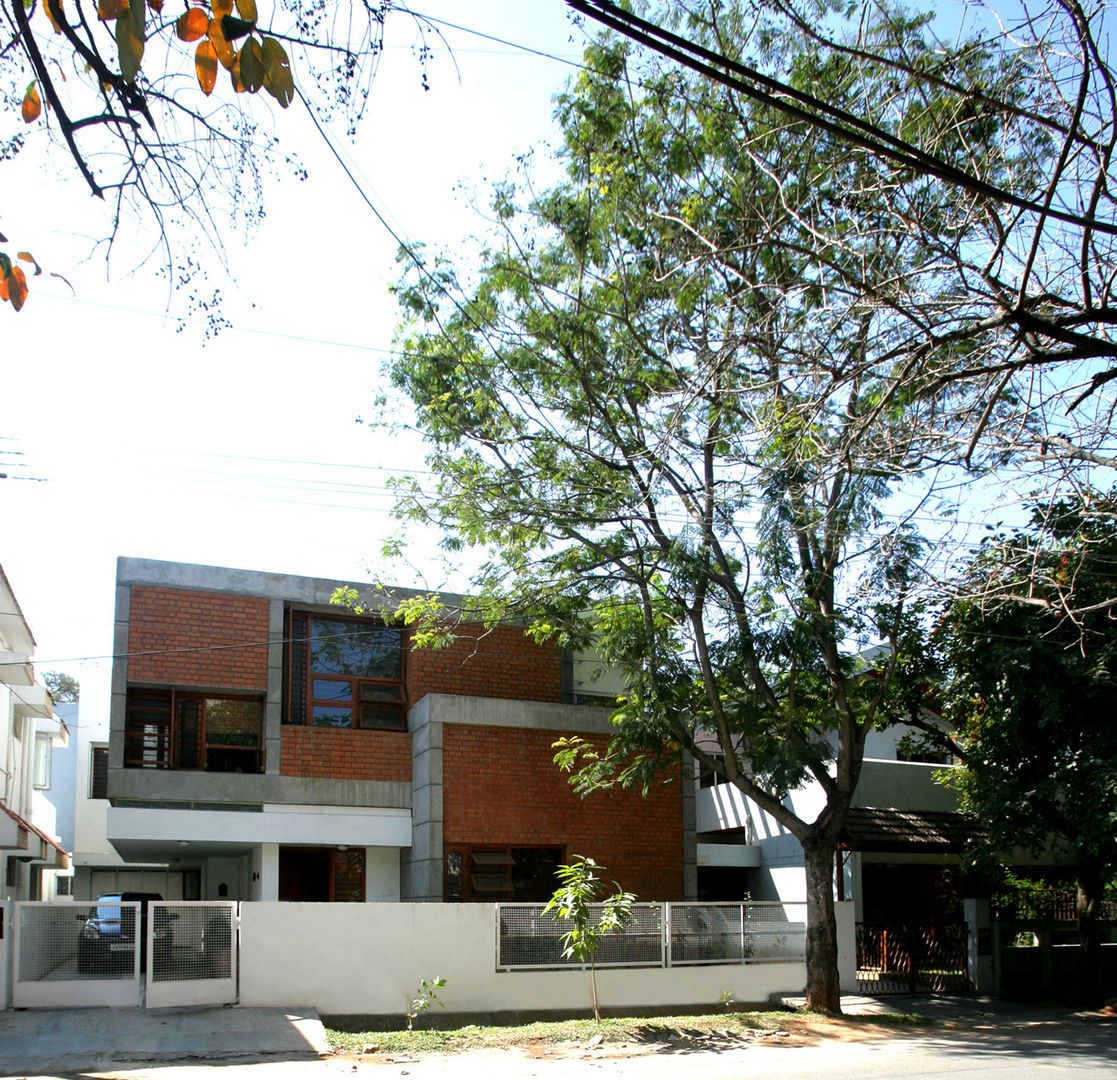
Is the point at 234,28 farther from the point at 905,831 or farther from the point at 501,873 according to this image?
the point at 905,831

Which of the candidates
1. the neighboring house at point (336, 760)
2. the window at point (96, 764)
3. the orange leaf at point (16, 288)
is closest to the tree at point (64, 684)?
the window at point (96, 764)

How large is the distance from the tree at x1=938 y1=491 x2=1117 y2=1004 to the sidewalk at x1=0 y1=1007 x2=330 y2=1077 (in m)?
10.8

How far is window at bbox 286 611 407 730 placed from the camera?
19.6m

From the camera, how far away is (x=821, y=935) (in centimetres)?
1627

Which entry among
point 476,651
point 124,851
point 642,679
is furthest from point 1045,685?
point 124,851

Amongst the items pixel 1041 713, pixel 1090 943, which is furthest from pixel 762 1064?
pixel 1090 943

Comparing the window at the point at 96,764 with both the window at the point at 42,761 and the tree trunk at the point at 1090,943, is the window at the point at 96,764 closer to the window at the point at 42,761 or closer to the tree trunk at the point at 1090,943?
the window at the point at 42,761

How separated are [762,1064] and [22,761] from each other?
22.8 metres

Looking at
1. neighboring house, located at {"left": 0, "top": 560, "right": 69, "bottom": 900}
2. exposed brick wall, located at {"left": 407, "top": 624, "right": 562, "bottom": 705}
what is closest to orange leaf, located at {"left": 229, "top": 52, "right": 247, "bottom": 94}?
exposed brick wall, located at {"left": 407, "top": 624, "right": 562, "bottom": 705}

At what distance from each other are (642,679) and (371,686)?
6.17m

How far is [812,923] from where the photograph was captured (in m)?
16.4

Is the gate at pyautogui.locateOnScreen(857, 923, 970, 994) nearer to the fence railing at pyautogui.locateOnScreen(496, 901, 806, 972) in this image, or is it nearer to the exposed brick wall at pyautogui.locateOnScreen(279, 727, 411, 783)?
the fence railing at pyautogui.locateOnScreen(496, 901, 806, 972)

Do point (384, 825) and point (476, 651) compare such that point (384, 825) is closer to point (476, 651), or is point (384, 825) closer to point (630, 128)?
point (476, 651)

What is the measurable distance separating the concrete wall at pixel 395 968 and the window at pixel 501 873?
8.90 feet
